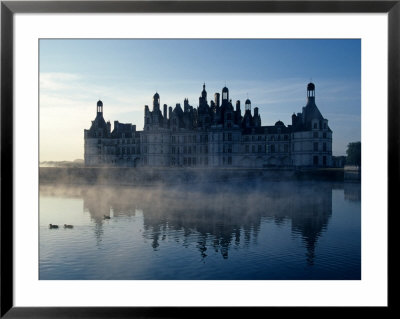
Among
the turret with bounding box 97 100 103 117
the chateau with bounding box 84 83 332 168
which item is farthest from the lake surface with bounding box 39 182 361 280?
the turret with bounding box 97 100 103 117

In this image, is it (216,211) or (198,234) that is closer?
(198,234)

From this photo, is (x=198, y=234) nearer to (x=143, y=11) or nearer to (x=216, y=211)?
(x=216, y=211)

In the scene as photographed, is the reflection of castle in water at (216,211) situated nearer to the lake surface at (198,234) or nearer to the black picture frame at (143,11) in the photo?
the lake surface at (198,234)

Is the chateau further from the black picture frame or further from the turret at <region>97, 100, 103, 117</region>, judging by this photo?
Answer: the black picture frame

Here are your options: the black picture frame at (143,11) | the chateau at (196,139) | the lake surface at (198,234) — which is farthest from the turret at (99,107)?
the black picture frame at (143,11)

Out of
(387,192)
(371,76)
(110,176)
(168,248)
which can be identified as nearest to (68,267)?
(168,248)

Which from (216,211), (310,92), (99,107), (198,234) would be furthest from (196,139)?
(99,107)
